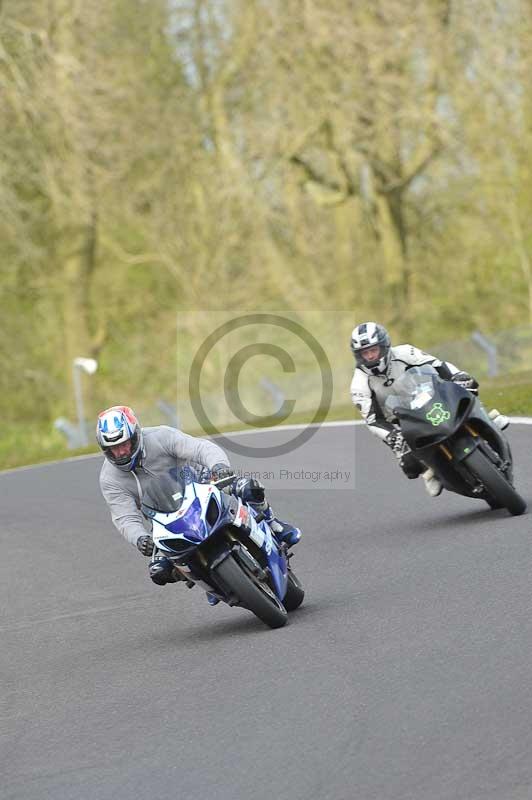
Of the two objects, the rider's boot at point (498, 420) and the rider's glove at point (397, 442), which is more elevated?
the rider's boot at point (498, 420)

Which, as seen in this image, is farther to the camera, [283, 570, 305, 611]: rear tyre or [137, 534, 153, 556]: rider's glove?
[283, 570, 305, 611]: rear tyre

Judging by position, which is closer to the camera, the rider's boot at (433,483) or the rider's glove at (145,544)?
the rider's glove at (145,544)

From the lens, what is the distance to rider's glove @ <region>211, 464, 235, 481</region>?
9422 mm

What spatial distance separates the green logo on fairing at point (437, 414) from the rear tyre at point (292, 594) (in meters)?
2.12

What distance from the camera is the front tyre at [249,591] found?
9.20m

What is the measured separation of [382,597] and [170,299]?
3687cm

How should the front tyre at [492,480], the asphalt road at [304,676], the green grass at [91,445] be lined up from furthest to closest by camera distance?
1. the green grass at [91,445]
2. the front tyre at [492,480]
3. the asphalt road at [304,676]

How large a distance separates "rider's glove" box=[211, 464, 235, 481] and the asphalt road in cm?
93

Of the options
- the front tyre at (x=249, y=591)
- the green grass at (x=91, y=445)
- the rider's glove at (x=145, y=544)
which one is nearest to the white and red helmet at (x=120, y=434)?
the rider's glove at (x=145, y=544)

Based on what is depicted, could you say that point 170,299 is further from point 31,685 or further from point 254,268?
point 31,685

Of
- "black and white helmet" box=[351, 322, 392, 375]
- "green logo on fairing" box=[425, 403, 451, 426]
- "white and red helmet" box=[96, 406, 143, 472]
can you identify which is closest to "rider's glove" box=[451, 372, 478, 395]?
"green logo on fairing" box=[425, 403, 451, 426]

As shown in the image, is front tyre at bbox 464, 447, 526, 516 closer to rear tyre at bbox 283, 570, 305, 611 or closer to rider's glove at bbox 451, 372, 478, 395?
rider's glove at bbox 451, 372, 478, 395

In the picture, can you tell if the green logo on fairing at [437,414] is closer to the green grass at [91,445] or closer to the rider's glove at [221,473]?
the rider's glove at [221,473]

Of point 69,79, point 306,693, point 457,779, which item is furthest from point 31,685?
point 69,79
